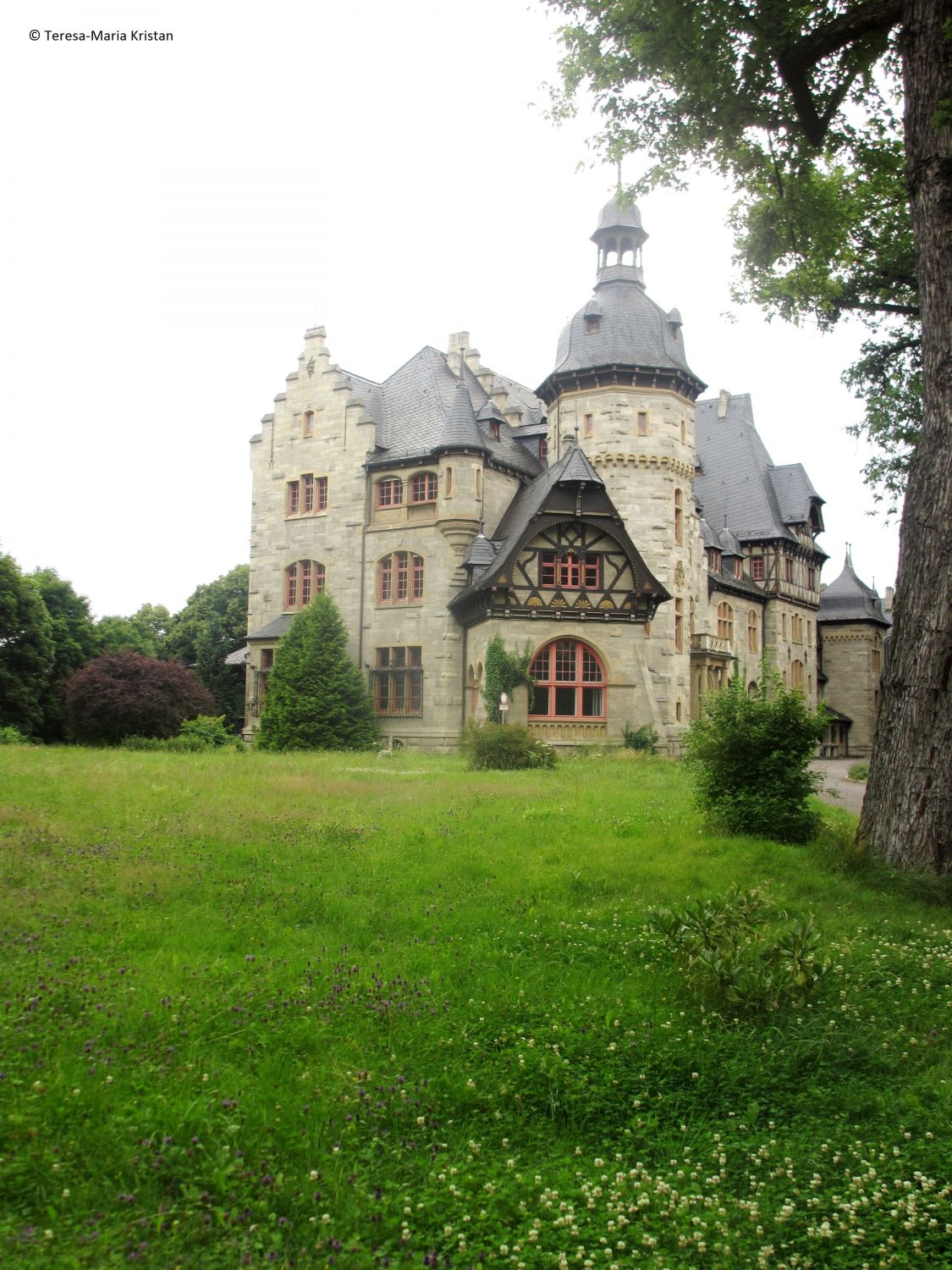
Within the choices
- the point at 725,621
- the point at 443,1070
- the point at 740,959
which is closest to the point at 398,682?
the point at 725,621

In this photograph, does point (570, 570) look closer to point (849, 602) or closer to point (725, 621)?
point (725, 621)

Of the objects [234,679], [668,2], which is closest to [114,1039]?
[668,2]

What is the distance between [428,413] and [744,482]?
22420 mm

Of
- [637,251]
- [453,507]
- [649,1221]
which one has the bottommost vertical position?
[649,1221]

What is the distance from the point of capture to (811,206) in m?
15.7

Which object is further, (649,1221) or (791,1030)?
(791,1030)

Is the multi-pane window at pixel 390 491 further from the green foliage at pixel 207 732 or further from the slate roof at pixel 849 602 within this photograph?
the slate roof at pixel 849 602

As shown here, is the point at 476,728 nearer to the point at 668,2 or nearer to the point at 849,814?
the point at 849,814

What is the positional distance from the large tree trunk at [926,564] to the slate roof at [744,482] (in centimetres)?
4304

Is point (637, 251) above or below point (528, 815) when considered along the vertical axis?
above

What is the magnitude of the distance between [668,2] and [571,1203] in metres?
12.8

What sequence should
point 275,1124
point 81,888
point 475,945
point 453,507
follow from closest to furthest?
point 275,1124 → point 475,945 → point 81,888 → point 453,507

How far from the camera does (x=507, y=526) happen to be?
119ft

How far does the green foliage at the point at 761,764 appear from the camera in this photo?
1284 cm
